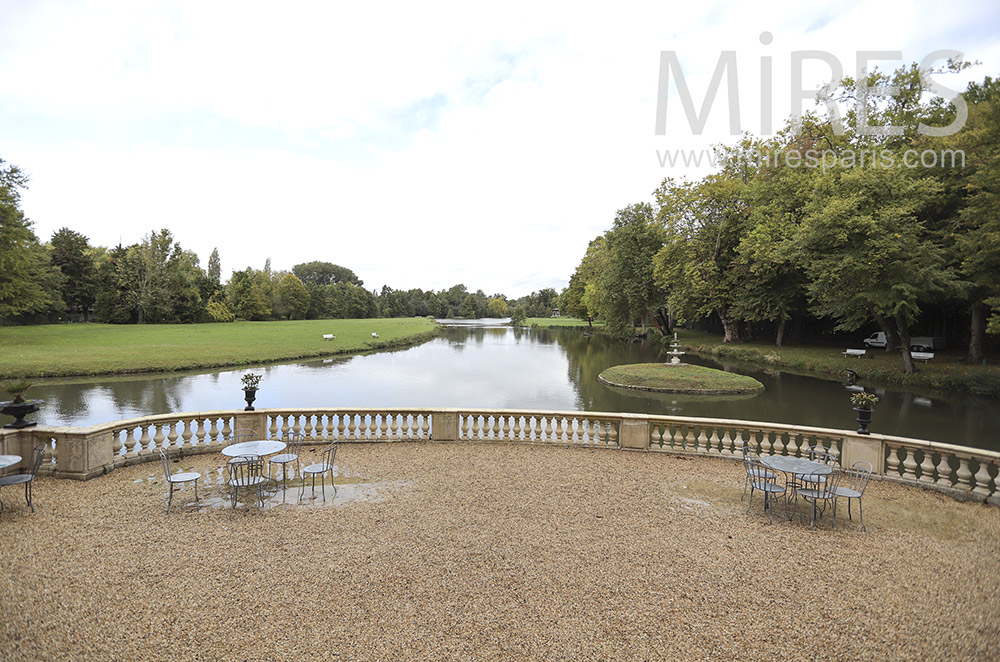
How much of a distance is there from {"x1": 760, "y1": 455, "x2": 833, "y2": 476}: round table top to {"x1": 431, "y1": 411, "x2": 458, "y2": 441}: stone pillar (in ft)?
20.4

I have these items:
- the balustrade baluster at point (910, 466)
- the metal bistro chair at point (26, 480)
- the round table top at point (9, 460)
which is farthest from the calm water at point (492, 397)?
the round table top at point (9, 460)

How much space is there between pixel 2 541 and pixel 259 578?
141 inches

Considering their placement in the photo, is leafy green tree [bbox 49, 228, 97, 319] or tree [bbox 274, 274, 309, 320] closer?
leafy green tree [bbox 49, 228, 97, 319]

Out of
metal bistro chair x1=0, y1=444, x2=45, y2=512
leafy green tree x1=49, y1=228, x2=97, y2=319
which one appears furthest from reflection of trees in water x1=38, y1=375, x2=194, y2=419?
leafy green tree x1=49, y1=228, x2=97, y2=319

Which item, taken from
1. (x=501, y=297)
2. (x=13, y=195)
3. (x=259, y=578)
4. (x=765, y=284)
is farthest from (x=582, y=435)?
(x=501, y=297)

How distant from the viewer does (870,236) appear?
2442cm

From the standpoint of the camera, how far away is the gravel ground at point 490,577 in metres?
4.09

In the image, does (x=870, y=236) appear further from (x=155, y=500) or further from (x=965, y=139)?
(x=155, y=500)

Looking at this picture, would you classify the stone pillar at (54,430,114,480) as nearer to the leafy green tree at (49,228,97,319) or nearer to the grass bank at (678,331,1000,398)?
the grass bank at (678,331,1000,398)

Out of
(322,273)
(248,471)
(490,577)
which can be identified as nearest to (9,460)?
(248,471)

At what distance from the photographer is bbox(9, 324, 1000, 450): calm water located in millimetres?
18125

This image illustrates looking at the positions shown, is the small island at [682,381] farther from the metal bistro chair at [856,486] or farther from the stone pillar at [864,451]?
the metal bistro chair at [856,486]

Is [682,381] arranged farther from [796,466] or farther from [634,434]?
[796,466]

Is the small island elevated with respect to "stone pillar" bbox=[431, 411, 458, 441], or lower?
lower
